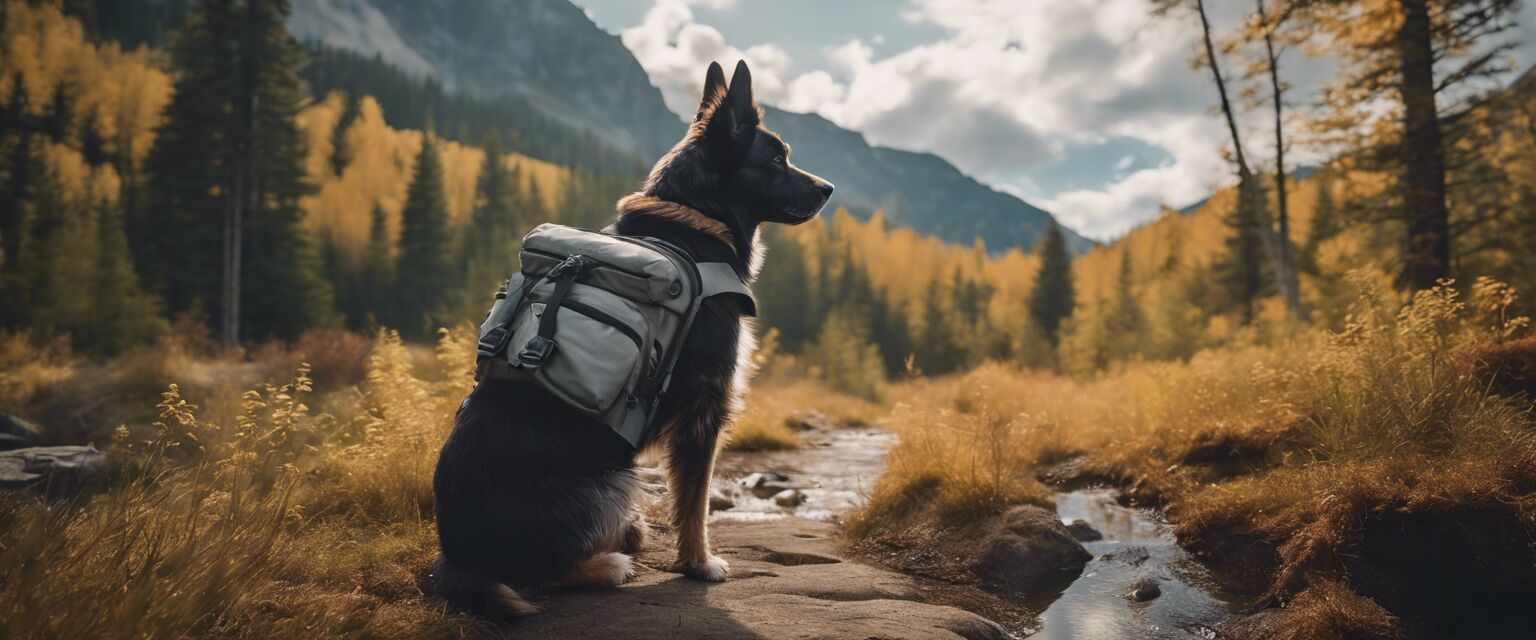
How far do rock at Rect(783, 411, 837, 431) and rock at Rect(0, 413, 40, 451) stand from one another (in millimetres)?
13788

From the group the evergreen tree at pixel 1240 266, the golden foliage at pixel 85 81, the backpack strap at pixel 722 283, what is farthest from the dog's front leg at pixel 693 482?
the golden foliage at pixel 85 81

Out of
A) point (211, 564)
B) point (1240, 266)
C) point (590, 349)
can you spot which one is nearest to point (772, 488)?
point (590, 349)

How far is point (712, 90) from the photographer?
4082mm

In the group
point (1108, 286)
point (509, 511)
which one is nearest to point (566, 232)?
point (509, 511)

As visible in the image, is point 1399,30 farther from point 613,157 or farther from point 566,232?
point 613,157

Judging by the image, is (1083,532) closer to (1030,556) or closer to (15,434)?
(1030,556)

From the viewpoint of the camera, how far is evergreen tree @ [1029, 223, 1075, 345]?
51.3 meters

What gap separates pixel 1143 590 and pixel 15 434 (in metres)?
13.7

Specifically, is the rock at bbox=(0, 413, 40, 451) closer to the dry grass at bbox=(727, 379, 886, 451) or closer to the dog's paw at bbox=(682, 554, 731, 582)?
the dry grass at bbox=(727, 379, 886, 451)

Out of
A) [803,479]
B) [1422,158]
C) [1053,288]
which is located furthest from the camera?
[1053,288]

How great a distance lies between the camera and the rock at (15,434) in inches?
355

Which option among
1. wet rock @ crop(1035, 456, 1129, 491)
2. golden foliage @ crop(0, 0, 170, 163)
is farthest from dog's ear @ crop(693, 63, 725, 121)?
golden foliage @ crop(0, 0, 170, 163)

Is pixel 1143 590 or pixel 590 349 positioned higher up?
pixel 590 349

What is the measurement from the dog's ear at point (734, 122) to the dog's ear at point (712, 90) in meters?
0.15
